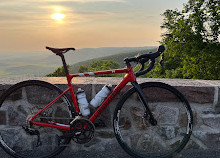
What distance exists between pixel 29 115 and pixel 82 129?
64 cm

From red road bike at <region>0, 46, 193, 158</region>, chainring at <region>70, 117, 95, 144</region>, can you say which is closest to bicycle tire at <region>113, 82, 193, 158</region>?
red road bike at <region>0, 46, 193, 158</region>

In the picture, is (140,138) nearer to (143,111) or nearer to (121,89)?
(143,111)

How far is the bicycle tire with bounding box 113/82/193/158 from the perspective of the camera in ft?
9.16

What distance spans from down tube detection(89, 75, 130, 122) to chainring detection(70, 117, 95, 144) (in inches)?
2.9

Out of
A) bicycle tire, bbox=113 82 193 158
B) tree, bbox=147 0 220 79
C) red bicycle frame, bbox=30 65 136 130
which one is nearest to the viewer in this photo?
red bicycle frame, bbox=30 65 136 130

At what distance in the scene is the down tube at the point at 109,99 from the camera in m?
2.69

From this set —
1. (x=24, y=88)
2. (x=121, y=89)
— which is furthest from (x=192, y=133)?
(x=24, y=88)

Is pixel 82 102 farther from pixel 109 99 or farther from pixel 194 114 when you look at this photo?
pixel 194 114

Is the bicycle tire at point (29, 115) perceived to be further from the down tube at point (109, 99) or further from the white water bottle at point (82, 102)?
the down tube at point (109, 99)

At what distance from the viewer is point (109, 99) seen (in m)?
2.71

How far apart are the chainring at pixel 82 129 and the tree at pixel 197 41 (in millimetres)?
13533

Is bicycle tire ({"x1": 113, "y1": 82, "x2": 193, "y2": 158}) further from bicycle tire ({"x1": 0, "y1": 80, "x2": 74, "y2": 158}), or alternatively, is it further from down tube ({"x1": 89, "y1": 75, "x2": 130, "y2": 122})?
bicycle tire ({"x1": 0, "y1": 80, "x2": 74, "y2": 158})

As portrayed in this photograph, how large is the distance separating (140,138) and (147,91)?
598 mm

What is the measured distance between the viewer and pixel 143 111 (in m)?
2.89
